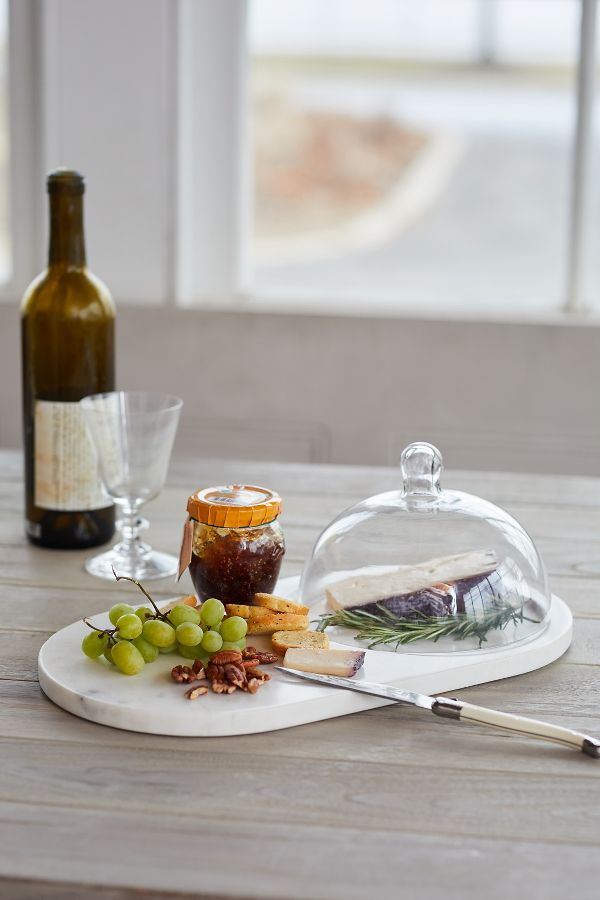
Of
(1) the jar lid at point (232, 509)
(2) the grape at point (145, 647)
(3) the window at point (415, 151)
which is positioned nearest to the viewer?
(2) the grape at point (145, 647)

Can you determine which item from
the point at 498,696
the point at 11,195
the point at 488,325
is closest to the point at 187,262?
the point at 11,195

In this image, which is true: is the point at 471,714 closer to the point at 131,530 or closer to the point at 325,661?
the point at 325,661

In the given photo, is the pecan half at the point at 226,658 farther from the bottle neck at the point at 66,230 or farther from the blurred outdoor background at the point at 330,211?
the blurred outdoor background at the point at 330,211

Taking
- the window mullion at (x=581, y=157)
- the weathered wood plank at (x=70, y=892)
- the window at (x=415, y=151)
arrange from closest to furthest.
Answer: the weathered wood plank at (x=70, y=892) < the window mullion at (x=581, y=157) < the window at (x=415, y=151)

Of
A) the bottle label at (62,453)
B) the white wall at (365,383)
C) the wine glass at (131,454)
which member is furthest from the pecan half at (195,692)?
the white wall at (365,383)

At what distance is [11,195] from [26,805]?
2.43m

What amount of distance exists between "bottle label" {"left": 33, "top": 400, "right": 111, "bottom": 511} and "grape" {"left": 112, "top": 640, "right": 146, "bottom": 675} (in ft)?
1.30

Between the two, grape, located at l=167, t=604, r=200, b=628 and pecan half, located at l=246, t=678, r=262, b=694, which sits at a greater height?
grape, located at l=167, t=604, r=200, b=628

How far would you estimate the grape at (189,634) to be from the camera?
34.5 inches

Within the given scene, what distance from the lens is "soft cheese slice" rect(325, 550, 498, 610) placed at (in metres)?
0.96

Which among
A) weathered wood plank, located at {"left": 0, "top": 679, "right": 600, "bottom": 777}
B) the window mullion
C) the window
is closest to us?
weathered wood plank, located at {"left": 0, "top": 679, "right": 600, "bottom": 777}

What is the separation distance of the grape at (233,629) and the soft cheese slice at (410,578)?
0.38 feet

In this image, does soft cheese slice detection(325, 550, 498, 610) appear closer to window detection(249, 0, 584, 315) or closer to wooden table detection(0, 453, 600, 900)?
wooden table detection(0, 453, 600, 900)

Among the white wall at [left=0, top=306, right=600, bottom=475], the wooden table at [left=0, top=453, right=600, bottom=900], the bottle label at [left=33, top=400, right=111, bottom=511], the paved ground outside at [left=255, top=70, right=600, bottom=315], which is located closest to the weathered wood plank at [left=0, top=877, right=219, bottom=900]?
the wooden table at [left=0, top=453, right=600, bottom=900]
